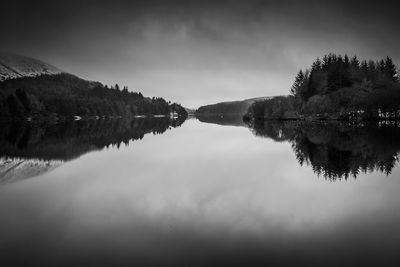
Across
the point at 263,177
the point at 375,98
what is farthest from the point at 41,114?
the point at 263,177

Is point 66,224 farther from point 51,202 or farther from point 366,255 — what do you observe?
point 366,255

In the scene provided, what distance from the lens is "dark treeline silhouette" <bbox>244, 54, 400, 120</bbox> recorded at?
10306 cm

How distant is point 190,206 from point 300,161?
16.0m

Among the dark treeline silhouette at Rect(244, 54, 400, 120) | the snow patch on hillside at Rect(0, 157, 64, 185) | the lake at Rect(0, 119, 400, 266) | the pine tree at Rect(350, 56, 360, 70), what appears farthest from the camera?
the pine tree at Rect(350, 56, 360, 70)

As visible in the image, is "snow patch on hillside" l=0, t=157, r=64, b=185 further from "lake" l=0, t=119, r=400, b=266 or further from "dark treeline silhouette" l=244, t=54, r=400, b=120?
"dark treeline silhouette" l=244, t=54, r=400, b=120

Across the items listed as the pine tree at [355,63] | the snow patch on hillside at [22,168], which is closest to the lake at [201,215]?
the snow patch on hillside at [22,168]

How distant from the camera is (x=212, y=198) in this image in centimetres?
1552

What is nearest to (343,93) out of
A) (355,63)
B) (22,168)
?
(355,63)

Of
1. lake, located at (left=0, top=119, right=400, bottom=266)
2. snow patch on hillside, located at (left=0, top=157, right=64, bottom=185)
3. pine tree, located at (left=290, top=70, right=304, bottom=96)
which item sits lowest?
lake, located at (left=0, top=119, right=400, bottom=266)

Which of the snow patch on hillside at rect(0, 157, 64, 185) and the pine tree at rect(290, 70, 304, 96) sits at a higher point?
the pine tree at rect(290, 70, 304, 96)

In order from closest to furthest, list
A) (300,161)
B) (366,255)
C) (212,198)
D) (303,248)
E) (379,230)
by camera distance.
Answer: (366,255), (303,248), (379,230), (212,198), (300,161)

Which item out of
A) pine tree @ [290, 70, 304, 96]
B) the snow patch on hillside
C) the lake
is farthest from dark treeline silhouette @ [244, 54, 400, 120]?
the snow patch on hillside

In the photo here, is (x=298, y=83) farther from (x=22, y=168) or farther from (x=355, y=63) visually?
(x=22, y=168)

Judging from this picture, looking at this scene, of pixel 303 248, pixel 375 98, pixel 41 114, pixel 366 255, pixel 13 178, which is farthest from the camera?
pixel 41 114
